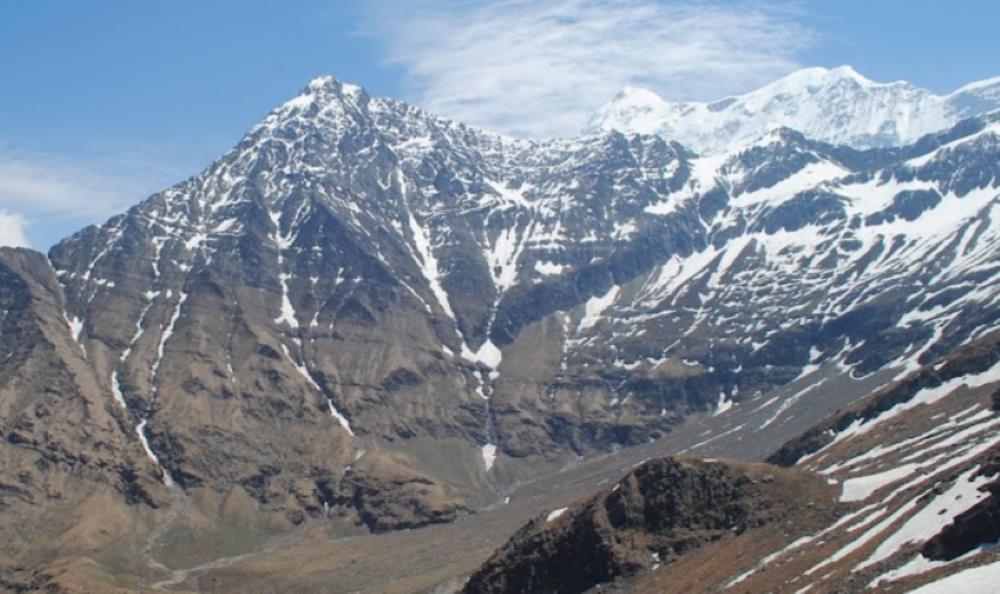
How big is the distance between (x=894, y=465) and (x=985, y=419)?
69.1ft

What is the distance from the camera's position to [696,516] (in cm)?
17175

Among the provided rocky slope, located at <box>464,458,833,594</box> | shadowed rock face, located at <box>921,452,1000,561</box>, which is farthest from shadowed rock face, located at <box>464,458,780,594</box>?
shadowed rock face, located at <box>921,452,1000,561</box>

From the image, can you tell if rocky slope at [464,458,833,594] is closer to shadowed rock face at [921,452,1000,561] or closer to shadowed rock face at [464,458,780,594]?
shadowed rock face at [464,458,780,594]

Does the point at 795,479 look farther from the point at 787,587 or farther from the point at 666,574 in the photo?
the point at 787,587

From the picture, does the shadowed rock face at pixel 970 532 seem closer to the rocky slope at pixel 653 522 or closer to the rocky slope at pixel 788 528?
the rocky slope at pixel 788 528

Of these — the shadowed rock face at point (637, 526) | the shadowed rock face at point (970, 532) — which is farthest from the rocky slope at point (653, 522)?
the shadowed rock face at point (970, 532)

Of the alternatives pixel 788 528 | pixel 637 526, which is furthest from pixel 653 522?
pixel 788 528

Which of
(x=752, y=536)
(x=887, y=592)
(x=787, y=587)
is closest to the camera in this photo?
(x=887, y=592)

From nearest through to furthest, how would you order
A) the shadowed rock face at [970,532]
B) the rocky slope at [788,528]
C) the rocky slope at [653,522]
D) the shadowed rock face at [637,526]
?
the shadowed rock face at [970,532]
the rocky slope at [788,528]
the rocky slope at [653,522]
the shadowed rock face at [637,526]

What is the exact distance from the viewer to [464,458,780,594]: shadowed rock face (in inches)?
6604

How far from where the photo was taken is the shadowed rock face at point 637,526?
16775 cm

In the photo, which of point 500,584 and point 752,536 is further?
point 500,584

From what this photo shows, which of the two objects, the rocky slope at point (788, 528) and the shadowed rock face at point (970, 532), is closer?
the shadowed rock face at point (970, 532)

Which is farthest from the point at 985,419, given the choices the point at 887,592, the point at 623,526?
the point at 887,592
